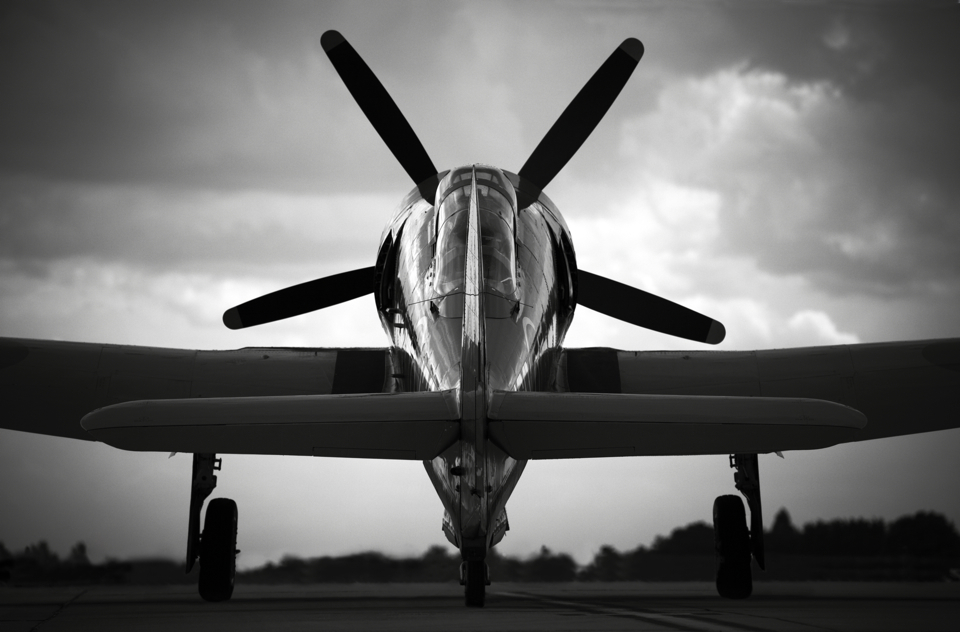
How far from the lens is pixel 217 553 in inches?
389

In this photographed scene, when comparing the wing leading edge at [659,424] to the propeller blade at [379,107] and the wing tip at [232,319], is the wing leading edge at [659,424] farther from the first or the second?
the wing tip at [232,319]

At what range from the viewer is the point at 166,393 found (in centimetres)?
1045

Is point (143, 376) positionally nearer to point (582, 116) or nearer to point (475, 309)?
point (475, 309)

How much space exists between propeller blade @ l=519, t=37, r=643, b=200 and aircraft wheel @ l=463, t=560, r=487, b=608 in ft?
23.6

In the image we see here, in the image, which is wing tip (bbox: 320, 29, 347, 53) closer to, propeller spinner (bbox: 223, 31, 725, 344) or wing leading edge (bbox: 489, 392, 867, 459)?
propeller spinner (bbox: 223, 31, 725, 344)

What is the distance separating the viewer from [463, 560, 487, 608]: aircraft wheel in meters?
7.12

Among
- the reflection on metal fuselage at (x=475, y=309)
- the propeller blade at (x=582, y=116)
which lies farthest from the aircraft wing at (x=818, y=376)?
the propeller blade at (x=582, y=116)

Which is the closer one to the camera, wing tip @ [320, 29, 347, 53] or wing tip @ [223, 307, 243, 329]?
wing tip @ [320, 29, 347, 53]

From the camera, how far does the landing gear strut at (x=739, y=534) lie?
33.5 ft

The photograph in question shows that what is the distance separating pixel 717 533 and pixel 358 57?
26.9ft

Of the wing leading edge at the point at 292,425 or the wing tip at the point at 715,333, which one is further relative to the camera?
the wing tip at the point at 715,333

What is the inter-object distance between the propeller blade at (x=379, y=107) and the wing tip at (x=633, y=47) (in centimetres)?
337

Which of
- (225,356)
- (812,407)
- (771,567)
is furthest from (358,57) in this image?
(771,567)

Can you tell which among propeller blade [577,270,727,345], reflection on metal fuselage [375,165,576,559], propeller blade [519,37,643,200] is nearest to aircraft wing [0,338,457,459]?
reflection on metal fuselage [375,165,576,559]
